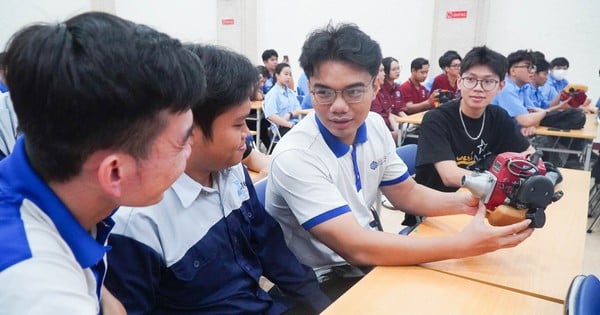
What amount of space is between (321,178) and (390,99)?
4253 mm

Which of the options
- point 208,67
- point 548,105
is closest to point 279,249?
point 208,67

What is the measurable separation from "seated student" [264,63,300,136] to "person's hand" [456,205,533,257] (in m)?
3.95

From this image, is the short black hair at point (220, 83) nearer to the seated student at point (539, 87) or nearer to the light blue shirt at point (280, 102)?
the light blue shirt at point (280, 102)

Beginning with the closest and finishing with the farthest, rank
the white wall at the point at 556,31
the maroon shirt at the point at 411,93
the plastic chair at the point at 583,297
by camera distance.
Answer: the plastic chair at the point at 583,297
the maroon shirt at the point at 411,93
the white wall at the point at 556,31

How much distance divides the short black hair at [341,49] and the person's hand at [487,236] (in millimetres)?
573

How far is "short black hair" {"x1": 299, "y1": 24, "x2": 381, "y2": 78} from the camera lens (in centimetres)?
132

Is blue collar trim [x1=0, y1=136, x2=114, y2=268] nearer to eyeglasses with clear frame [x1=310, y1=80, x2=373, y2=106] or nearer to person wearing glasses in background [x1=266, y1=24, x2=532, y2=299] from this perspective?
person wearing glasses in background [x1=266, y1=24, x2=532, y2=299]

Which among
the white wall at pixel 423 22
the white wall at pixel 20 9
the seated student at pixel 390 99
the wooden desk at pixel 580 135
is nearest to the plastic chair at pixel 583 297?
the wooden desk at pixel 580 135

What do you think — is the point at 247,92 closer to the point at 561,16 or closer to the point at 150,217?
the point at 150,217

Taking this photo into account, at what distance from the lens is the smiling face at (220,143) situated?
3.40 feet

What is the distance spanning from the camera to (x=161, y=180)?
66cm

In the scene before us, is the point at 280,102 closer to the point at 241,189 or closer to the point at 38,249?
the point at 241,189

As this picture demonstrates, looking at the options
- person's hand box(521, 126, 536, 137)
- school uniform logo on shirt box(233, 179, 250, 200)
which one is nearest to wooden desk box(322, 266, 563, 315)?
school uniform logo on shirt box(233, 179, 250, 200)

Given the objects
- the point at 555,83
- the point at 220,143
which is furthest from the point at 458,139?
the point at 555,83
